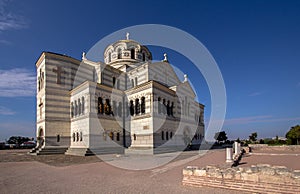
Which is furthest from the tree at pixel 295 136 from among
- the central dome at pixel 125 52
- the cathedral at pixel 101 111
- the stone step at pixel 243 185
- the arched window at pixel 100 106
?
the stone step at pixel 243 185

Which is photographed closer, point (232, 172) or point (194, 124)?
point (232, 172)

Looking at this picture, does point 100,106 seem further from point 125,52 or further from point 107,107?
point 125,52

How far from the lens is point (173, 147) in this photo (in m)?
28.6

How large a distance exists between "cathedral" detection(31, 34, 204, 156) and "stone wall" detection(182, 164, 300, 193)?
16.8 m

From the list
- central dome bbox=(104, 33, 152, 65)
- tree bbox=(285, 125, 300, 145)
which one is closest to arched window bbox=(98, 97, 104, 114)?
central dome bbox=(104, 33, 152, 65)

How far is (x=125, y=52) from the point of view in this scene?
38.2 meters

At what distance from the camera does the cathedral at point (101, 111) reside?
84.3 feet

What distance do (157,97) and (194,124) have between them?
1333 cm

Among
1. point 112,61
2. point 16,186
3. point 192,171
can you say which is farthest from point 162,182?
point 112,61

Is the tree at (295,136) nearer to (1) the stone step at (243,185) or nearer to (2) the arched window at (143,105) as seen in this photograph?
(2) the arched window at (143,105)

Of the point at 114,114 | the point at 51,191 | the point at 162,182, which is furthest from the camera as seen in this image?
the point at 114,114

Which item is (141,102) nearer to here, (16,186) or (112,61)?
(112,61)

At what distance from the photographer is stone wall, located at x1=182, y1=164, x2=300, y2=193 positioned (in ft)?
21.7

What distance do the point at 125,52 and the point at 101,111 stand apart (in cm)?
1555
